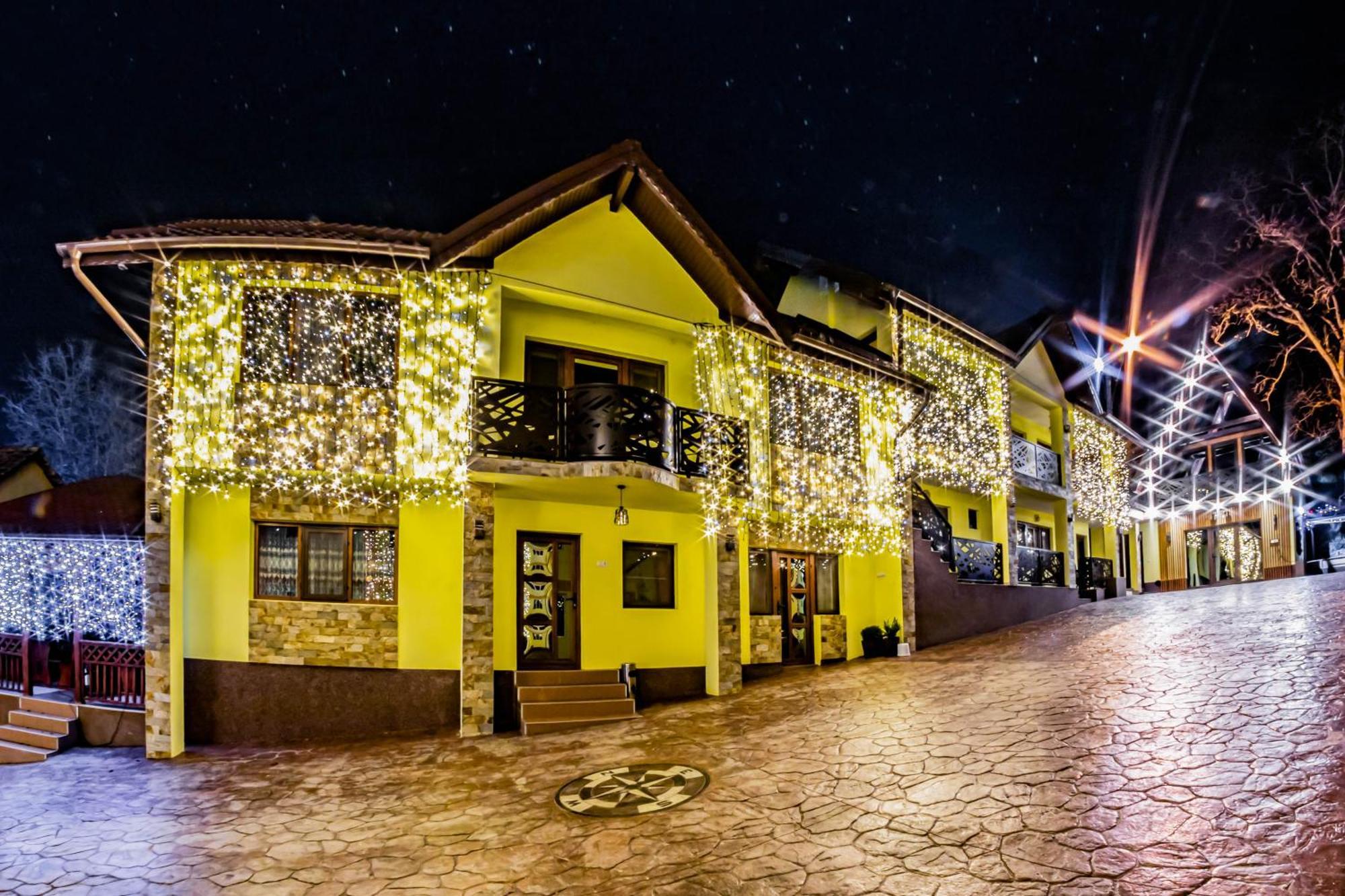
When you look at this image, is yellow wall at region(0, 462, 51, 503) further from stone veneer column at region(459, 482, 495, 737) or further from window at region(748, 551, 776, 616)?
window at region(748, 551, 776, 616)

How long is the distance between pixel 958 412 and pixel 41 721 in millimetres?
19611

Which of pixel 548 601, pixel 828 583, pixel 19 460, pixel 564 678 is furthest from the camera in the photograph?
pixel 19 460

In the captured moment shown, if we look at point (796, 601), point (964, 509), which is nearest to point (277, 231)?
point (796, 601)

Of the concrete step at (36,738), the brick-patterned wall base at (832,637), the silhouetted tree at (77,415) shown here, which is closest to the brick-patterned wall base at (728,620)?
the brick-patterned wall base at (832,637)

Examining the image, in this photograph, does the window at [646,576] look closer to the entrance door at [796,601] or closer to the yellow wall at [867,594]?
the entrance door at [796,601]

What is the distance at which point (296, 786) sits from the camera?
861cm

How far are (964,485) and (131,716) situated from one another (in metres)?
18.1

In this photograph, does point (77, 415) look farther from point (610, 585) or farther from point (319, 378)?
point (610, 585)

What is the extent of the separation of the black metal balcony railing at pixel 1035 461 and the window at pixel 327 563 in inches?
659

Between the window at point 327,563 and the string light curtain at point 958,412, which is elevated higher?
the string light curtain at point 958,412

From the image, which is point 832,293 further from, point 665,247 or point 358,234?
point 358,234

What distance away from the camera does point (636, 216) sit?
13180mm

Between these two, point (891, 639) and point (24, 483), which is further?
point (24, 483)

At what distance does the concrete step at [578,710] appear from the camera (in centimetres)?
1118
